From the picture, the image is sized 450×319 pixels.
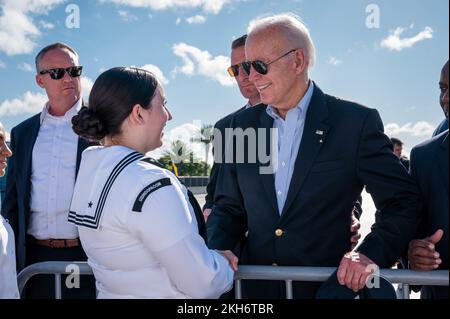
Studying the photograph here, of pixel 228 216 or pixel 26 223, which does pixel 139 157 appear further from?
pixel 26 223

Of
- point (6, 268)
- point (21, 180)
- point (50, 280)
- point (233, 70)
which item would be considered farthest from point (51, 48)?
point (6, 268)

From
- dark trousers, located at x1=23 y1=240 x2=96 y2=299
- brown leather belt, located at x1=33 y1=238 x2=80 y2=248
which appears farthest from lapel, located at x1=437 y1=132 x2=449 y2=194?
brown leather belt, located at x1=33 y1=238 x2=80 y2=248

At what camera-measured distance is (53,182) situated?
12.2ft

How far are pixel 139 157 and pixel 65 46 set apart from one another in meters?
2.85

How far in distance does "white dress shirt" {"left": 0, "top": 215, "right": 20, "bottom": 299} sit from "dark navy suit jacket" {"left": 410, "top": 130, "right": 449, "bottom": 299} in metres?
2.03

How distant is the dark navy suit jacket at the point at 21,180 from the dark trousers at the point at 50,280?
0.31 feet

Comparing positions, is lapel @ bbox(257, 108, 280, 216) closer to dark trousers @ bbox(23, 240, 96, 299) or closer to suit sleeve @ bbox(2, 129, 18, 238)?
dark trousers @ bbox(23, 240, 96, 299)

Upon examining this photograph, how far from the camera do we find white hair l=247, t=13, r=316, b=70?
2.68m

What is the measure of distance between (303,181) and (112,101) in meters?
1.03

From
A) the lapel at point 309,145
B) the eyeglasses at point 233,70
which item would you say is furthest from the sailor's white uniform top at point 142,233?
the eyeglasses at point 233,70

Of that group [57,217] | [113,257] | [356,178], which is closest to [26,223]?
[57,217]

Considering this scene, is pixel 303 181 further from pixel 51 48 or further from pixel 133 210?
pixel 51 48

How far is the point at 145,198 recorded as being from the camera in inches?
66.9

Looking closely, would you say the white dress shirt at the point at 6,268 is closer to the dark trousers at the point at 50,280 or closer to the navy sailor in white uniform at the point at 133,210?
the navy sailor in white uniform at the point at 133,210
